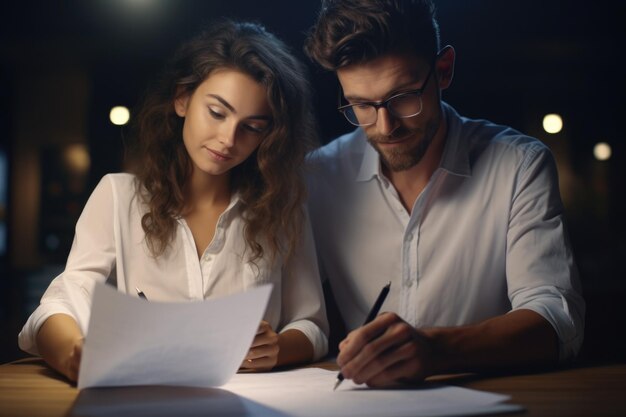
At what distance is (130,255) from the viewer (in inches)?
65.4

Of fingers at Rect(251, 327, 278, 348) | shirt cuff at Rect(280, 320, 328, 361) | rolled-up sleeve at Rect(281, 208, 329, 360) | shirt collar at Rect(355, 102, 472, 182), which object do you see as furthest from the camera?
shirt collar at Rect(355, 102, 472, 182)

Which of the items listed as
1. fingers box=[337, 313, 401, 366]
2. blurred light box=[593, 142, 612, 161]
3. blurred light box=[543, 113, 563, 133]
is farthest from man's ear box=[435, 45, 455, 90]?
blurred light box=[593, 142, 612, 161]

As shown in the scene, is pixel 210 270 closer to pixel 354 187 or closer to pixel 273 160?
pixel 273 160

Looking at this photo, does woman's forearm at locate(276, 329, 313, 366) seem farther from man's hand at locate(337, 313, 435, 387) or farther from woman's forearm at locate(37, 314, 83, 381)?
woman's forearm at locate(37, 314, 83, 381)

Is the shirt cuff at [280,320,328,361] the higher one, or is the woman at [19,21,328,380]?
the woman at [19,21,328,380]

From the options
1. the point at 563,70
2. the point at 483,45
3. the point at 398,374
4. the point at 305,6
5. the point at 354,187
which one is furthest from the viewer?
the point at 563,70

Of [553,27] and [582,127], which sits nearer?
[553,27]

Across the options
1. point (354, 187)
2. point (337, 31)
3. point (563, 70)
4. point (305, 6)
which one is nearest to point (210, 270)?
point (354, 187)

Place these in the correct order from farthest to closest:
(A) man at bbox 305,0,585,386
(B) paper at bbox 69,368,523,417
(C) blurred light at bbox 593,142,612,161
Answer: (C) blurred light at bbox 593,142,612,161, (A) man at bbox 305,0,585,386, (B) paper at bbox 69,368,523,417

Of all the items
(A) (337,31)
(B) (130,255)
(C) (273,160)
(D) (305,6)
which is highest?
(D) (305,6)

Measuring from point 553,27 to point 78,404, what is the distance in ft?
16.9

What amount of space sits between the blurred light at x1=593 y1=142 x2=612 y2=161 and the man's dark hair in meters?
5.45

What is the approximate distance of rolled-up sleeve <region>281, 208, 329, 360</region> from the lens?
1.69m

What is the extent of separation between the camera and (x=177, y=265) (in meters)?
1.65
